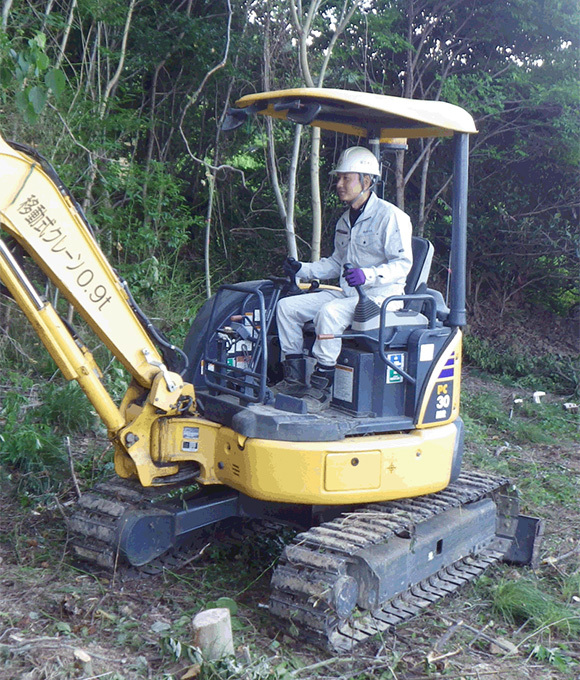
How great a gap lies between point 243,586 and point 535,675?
1.60 m

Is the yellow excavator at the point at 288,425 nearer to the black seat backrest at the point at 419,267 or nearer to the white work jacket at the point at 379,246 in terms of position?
the black seat backrest at the point at 419,267

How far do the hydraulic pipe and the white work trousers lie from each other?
22.5 inches

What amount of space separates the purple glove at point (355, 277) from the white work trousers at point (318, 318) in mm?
157

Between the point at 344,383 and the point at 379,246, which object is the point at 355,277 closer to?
the point at 379,246

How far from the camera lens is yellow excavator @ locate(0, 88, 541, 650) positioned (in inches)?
153

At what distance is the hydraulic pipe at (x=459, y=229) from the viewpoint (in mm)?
4562

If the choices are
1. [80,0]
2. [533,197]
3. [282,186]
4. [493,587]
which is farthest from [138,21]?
[493,587]

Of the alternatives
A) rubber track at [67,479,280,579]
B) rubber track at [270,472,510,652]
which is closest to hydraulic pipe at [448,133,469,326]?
rubber track at [270,472,510,652]

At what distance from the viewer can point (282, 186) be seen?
10.1 metres

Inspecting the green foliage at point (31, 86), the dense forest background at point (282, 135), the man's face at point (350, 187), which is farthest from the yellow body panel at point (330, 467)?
the dense forest background at point (282, 135)

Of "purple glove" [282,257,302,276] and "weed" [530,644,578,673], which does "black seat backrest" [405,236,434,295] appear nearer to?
"purple glove" [282,257,302,276]

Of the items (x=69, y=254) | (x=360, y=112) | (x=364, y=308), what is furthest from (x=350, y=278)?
(x=69, y=254)

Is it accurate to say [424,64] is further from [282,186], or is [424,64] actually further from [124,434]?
[124,434]

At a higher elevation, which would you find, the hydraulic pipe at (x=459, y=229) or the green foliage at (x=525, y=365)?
the hydraulic pipe at (x=459, y=229)
